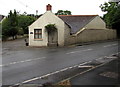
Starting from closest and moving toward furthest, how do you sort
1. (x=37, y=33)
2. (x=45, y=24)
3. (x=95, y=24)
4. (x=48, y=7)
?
(x=48, y=7), (x=45, y=24), (x=37, y=33), (x=95, y=24)

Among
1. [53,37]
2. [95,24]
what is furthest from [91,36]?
[53,37]

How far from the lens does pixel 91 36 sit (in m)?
34.2

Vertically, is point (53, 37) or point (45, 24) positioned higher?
point (45, 24)

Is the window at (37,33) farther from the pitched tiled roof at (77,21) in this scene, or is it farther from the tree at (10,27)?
the tree at (10,27)

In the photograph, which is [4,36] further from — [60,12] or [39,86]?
[60,12]

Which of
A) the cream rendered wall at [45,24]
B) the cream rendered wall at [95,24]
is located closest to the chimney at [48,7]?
the cream rendered wall at [45,24]

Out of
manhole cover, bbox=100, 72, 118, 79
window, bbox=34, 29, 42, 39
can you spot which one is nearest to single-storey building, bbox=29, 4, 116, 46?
window, bbox=34, 29, 42, 39

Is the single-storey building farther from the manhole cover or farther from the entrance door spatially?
the manhole cover

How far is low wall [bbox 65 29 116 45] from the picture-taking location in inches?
1188

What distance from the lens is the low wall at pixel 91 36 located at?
99.0ft

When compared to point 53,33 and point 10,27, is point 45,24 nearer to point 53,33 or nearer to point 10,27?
point 53,33

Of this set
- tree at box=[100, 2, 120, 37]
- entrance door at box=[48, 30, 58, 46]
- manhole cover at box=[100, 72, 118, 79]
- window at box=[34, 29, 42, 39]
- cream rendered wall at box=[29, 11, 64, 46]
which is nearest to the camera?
manhole cover at box=[100, 72, 118, 79]

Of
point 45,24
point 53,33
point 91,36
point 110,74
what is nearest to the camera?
point 110,74

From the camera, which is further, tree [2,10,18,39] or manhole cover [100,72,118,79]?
tree [2,10,18,39]
